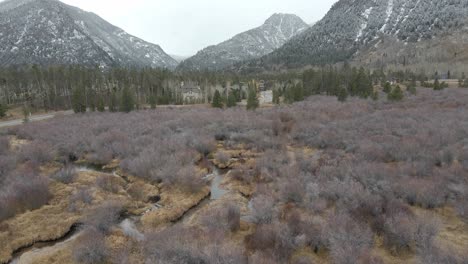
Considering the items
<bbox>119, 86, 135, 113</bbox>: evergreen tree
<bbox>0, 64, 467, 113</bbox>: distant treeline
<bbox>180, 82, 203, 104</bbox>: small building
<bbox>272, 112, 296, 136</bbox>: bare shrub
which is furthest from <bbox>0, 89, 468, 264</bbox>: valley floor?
<bbox>180, 82, 203, 104</bbox>: small building

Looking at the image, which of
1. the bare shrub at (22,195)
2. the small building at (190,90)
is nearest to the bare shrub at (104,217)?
the bare shrub at (22,195)

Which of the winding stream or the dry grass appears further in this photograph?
the dry grass

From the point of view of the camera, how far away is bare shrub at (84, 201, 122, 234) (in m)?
15.0

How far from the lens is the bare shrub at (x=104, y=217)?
15.0 m

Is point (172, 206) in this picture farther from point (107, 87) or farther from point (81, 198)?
point (107, 87)

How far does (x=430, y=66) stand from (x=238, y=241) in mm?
136211

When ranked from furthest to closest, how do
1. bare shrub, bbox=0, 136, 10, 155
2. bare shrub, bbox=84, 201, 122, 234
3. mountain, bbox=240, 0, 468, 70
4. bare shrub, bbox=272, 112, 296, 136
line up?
mountain, bbox=240, 0, 468, 70, bare shrub, bbox=272, 112, 296, 136, bare shrub, bbox=0, 136, 10, 155, bare shrub, bbox=84, 201, 122, 234

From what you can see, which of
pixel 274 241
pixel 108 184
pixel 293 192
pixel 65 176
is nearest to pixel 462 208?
pixel 293 192

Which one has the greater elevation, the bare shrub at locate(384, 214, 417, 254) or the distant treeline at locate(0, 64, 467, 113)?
the distant treeline at locate(0, 64, 467, 113)

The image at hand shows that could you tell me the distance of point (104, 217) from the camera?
1541 cm

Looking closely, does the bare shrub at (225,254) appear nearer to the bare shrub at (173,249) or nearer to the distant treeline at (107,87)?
the bare shrub at (173,249)

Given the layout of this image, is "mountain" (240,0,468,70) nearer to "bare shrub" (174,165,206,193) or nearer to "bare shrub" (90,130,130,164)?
"bare shrub" (90,130,130,164)

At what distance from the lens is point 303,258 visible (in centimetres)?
1155

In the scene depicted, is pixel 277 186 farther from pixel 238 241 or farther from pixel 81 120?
pixel 81 120
